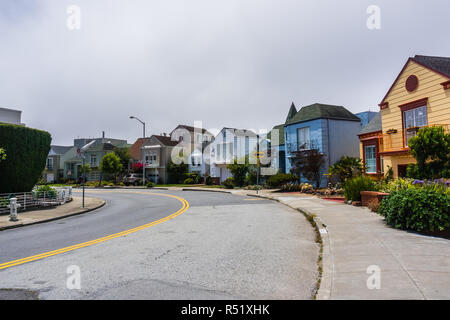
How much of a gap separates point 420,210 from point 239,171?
2729cm

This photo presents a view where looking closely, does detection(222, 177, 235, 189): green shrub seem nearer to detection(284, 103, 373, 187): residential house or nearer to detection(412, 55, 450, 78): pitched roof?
detection(284, 103, 373, 187): residential house

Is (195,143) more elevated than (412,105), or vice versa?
(195,143)

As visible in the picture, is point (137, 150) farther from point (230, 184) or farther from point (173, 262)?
point (173, 262)

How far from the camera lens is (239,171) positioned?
3528cm

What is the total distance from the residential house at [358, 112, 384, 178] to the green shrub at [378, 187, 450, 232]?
12.7m

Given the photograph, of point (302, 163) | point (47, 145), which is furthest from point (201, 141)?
point (47, 145)

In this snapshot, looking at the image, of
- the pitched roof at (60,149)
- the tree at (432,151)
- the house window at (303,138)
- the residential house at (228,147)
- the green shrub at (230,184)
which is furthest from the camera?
the pitched roof at (60,149)

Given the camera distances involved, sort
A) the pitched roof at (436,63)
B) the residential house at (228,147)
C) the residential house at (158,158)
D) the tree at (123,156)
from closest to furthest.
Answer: the pitched roof at (436,63)
the residential house at (228,147)
the residential house at (158,158)
the tree at (123,156)

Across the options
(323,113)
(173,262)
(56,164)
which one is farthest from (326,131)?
(56,164)

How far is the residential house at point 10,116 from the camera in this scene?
23.1 meters

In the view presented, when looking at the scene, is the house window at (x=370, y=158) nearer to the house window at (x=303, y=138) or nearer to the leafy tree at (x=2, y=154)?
the house window at (x=303, y=138)

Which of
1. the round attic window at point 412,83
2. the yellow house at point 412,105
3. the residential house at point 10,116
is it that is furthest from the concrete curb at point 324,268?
the residential house at point 10,116

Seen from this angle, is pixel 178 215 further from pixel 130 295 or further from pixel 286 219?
pixel 130 295
